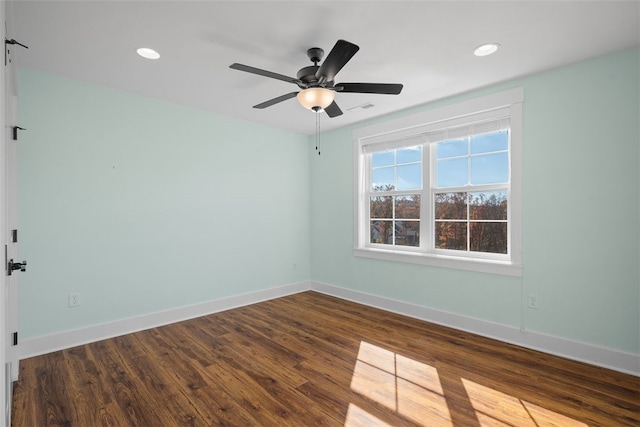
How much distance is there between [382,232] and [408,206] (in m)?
0.55

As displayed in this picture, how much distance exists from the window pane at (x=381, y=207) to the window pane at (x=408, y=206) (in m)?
0.11

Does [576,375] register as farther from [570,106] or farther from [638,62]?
[638,62]

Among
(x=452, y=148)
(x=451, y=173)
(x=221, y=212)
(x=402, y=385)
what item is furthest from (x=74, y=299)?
(x=452, y=148)

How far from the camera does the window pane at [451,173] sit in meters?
3.70

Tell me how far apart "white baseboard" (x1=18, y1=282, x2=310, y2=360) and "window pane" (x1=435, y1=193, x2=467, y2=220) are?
2586 mm

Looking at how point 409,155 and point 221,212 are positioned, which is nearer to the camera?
point 409,155

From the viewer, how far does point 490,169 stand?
3.49 meters

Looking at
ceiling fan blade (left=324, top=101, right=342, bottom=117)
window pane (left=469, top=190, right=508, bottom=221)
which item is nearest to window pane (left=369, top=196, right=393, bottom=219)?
window pane (left=469, top=190, right=508, bottom=221)

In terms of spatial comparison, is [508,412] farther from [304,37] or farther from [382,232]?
[304,37]

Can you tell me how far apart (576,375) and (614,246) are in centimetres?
109

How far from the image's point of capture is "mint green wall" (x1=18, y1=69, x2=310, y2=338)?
2.99 m

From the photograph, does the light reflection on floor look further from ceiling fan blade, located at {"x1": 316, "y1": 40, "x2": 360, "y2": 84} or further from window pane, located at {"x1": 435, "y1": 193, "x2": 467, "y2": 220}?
ceiling fan blade, located at {"x1": 316, "y1": 40, "x2": 360, "y2": 84}

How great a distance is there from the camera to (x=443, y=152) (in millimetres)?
3883

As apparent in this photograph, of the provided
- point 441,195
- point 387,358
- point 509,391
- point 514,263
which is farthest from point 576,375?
point 441,195
